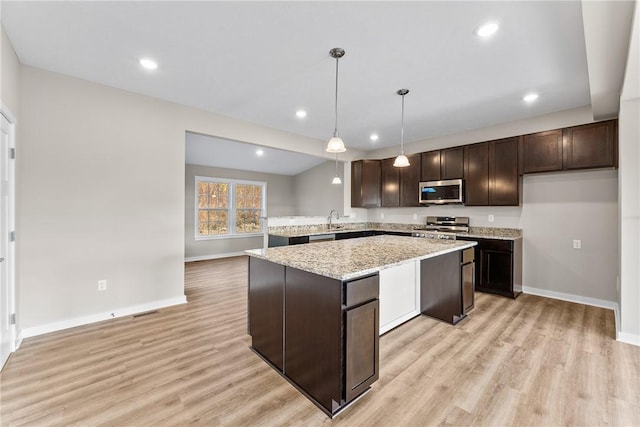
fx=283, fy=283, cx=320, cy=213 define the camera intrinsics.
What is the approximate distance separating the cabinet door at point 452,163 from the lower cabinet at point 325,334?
3584mm

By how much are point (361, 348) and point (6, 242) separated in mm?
3069

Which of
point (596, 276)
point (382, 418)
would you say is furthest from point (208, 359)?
point (596, 276)

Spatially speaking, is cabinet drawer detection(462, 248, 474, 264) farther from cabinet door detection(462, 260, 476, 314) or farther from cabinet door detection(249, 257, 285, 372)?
cabinet door detection(249, 257, 285, 372)

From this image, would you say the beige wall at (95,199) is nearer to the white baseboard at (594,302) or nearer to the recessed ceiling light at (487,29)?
the recessed ceiling light at (487,29)

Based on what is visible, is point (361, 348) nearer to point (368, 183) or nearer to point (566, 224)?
point (566, 224)

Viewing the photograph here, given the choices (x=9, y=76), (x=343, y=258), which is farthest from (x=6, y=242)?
(x=343, y=258)

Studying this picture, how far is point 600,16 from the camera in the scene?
174 cm

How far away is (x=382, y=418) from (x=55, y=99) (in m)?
4.04

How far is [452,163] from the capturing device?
4.77 m

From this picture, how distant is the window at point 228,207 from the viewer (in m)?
7.18

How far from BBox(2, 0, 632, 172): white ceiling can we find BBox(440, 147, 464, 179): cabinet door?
100 cm

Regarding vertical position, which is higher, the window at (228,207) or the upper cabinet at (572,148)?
the upper cabinet at (572,148)

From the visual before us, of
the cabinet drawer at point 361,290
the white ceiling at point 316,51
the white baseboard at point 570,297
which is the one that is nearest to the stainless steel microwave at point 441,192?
the white ceiling at point 316,51

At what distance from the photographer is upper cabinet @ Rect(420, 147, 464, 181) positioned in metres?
4.68
